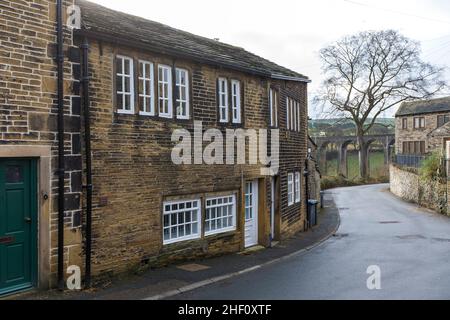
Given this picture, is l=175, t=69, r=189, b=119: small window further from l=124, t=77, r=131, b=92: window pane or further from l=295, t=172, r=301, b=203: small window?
l=295, t=172, r=301, b=203: small window

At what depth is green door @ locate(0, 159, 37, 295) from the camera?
7.73 metres

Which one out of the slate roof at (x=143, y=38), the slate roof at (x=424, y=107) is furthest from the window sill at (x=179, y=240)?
the slate roof at (x=424, y=107)

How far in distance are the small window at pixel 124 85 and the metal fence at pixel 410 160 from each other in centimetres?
2698

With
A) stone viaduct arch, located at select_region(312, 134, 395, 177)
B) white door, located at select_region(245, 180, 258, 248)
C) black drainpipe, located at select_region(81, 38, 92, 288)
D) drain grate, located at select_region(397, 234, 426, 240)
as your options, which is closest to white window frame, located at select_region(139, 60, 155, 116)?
black drainpipe, located at select_region(81, 38, 92, 288)

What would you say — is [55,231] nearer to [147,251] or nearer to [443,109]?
[147,251]

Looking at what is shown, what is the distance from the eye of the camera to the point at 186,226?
11.6m

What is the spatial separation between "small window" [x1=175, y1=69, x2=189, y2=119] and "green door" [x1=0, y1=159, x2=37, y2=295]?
4172 millimetres

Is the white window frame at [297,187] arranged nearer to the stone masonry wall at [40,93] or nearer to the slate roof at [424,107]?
the stone masonry wall at [40,93]

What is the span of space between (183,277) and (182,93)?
4.47 m

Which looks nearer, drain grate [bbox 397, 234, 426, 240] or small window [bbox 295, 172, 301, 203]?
drain grate [bbox 397, 234, 426, 240]

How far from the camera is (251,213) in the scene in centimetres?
1455

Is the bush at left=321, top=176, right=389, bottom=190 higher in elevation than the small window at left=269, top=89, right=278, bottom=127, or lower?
lower

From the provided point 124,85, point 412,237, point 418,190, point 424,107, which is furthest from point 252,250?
point 424,107

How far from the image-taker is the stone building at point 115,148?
790cm
